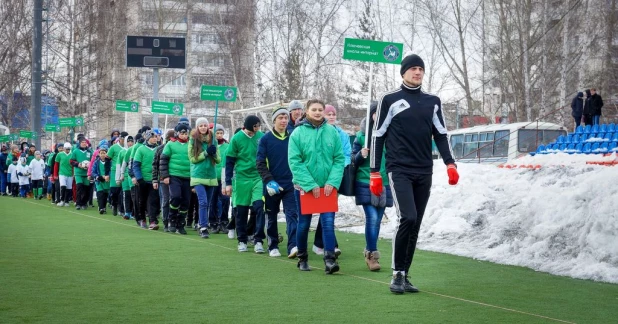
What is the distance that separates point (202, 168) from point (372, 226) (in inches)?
236

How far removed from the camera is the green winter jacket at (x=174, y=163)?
57.4ft

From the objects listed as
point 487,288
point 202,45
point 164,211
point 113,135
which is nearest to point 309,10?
point 202,45

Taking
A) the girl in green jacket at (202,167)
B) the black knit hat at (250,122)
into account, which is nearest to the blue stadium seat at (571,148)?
the girl in green jacket at (202,167)

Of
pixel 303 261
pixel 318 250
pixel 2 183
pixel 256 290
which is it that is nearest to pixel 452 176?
pixel 256 290

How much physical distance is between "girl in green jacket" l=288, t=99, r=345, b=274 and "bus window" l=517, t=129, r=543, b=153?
3105cm

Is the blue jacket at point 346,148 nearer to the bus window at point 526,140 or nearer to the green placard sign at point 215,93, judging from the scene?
the green placard sign at point 215,93

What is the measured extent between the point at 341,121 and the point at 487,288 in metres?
48.1

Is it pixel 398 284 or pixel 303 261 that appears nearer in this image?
pixel 398 284

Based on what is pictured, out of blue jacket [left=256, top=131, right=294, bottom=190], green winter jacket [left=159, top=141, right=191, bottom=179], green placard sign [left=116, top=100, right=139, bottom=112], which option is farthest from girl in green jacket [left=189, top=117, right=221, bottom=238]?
green placard sign [left=116, top=100, right=139, bottom=112]

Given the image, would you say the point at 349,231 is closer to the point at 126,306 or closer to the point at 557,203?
the point at 557,203

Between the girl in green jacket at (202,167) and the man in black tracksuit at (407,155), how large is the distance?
800 centimetres

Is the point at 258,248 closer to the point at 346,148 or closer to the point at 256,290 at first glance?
the point at 346,148

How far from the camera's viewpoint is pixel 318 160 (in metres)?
11.0

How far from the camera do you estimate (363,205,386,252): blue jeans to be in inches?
448
